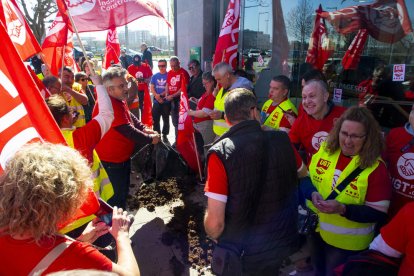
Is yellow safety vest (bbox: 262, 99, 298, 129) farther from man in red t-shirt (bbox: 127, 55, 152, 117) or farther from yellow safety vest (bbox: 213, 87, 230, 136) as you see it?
man in red t-shirt (bbox: 127, 55, 152, 117)

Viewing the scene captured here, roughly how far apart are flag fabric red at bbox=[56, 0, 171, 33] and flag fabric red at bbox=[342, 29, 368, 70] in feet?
9.66

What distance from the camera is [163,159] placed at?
3984 mm

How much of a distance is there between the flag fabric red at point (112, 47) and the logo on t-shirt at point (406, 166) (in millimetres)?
4512

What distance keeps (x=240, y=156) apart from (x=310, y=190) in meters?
0.78

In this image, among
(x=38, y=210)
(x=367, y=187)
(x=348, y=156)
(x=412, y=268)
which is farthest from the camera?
(x=348, y=156)

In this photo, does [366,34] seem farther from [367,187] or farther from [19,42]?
[19,42]

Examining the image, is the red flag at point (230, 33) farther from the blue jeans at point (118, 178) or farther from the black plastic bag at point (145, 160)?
the blue jeans at point (118, 178)

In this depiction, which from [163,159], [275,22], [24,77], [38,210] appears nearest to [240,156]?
[38,210]

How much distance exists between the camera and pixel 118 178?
3.30m

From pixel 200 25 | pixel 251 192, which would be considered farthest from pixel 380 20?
pixel 200 25

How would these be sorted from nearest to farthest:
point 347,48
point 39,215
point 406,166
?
point 39,215 < point 406,166 < point 347,48

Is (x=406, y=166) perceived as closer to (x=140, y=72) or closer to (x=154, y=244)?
(x=154, y=244)

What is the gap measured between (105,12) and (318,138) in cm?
364

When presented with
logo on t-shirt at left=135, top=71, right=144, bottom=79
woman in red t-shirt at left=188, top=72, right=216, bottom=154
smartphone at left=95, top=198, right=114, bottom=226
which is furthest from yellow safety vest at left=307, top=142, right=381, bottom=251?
logo on t-shirt at left=135, top=71, right=144, bottom=79
